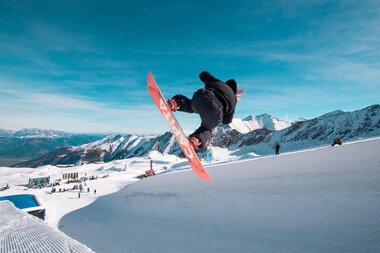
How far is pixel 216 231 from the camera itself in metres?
6.57

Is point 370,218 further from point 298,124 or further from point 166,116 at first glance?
point 298,124

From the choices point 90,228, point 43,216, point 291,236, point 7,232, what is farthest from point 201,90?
point 43,216

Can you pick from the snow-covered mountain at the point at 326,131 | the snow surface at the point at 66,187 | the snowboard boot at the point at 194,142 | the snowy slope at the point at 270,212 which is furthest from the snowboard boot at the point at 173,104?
the snow-covered mountain at the point at 326,131

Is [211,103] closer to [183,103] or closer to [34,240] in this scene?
[183,103]

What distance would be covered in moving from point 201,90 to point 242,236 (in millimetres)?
4732

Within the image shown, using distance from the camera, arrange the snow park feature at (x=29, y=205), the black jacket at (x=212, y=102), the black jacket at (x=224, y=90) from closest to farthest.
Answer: the black jacket at (x=212, y=102)
the black jacket at (x=224, y=90)
the snow park feature at (x=29, y=205)

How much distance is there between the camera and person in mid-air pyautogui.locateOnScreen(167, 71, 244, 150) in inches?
150

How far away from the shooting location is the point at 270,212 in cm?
624

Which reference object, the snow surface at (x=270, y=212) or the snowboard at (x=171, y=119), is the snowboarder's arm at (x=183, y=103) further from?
the snow surface at (x=270, y=212)

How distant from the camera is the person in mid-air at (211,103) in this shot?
3.81 metres

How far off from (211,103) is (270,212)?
4567 mm

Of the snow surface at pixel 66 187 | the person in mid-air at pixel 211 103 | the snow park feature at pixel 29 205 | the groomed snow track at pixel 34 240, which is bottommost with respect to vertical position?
the snow surface at pixel 66 187

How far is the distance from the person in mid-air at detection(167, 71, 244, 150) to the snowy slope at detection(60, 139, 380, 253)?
3.60 m

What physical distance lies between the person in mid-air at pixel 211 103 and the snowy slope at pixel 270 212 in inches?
142
